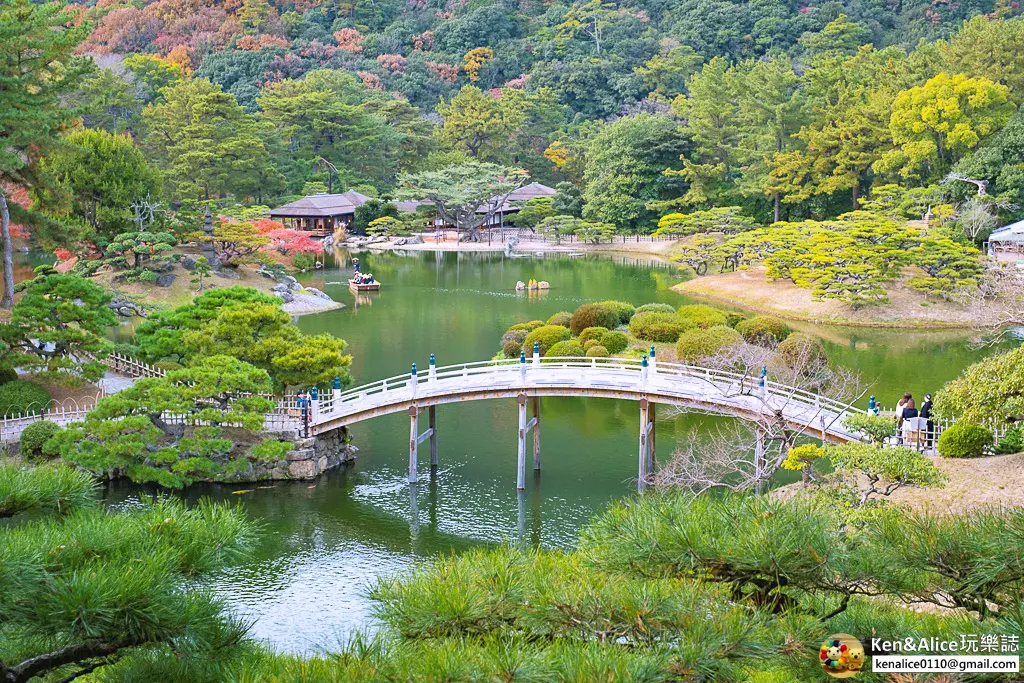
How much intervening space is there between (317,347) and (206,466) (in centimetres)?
397

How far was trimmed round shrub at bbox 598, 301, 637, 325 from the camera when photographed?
1236 inches

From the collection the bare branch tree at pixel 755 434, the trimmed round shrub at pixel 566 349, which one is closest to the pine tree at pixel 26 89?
the trimmed round shrub at pixel 566 349

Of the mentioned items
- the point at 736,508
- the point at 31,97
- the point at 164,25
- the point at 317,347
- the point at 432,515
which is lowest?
the point at 432,515

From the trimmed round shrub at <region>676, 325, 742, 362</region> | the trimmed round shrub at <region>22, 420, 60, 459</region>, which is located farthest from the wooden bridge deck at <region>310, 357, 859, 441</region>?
the trimmed round shrub at <region>22, 420, 60, 459</region>

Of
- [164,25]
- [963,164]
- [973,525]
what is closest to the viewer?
[973,525]

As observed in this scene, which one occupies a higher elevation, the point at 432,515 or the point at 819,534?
the point at 819,534

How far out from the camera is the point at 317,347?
892 inches

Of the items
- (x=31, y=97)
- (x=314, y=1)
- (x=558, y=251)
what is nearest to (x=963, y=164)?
(x=558, y=251)

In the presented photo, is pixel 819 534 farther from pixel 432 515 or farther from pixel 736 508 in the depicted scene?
pixel 432 515

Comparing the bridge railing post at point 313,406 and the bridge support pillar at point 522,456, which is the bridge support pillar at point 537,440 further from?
the bridge railing post at point 313,406

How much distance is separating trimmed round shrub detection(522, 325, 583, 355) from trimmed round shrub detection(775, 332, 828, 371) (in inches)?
224

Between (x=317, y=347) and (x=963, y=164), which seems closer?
(x=317, y=347)

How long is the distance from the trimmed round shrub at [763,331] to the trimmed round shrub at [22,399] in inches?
668

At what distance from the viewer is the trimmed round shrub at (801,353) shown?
25.7 metres
